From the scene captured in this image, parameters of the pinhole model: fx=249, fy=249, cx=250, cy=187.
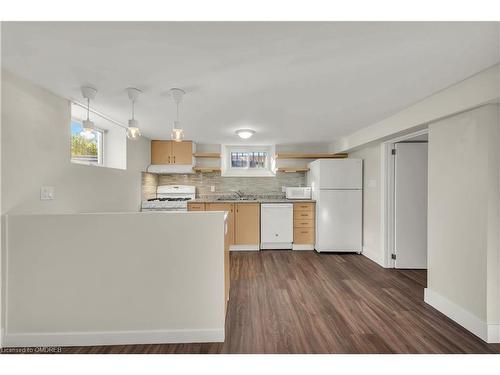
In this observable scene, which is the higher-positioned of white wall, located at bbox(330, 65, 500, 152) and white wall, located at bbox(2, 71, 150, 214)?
white wall, located at bbox(330, 65, 500, 152)

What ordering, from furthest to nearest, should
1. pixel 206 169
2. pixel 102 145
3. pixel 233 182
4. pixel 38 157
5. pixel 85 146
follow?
pixel 233 182
pixel 206 169
pixel 102 145
pixel 85 146
pixel 38 157

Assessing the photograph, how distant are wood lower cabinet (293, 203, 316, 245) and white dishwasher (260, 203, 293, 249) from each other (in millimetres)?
101

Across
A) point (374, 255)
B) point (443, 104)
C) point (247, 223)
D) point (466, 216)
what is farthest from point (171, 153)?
point (466, 216)

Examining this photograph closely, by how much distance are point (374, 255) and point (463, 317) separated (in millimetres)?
1913

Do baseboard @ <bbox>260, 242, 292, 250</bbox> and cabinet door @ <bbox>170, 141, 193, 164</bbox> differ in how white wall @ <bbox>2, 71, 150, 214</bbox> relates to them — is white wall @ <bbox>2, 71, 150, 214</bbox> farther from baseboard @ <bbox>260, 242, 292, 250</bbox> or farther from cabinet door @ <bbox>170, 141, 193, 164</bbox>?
baseboard @ <bbox>260, 242, 292, 250</bbox>

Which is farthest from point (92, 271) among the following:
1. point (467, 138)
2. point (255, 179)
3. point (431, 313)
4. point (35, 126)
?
point (255, 179)

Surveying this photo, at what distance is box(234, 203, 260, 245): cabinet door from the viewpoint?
466cm

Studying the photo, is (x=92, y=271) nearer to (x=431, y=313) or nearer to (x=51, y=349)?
(x=51, y=349)

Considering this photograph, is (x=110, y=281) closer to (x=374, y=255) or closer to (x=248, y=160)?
(x=374, y=255)

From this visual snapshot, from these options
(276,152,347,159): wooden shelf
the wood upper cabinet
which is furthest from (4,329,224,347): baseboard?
(276,152,347,159): wooden shelf

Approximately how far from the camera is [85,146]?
3.45 meters

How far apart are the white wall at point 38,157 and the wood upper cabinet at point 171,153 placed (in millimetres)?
1880

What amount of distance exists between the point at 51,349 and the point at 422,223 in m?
4.39

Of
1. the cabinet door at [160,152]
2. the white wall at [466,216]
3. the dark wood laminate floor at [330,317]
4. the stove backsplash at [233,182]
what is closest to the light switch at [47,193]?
the dark wood laminate floor at [330,317]
